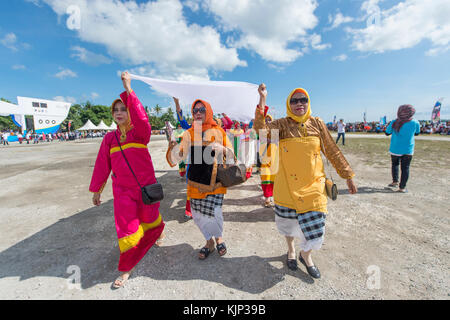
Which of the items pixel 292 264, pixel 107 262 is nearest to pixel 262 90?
pixel 292 264

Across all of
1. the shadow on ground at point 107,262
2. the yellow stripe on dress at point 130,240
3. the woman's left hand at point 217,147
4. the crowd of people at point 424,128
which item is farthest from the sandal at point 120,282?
the crowd of people at point 424,128

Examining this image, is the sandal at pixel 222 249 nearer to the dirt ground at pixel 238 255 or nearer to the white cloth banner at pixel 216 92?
the dirt ground at pixel 238 255

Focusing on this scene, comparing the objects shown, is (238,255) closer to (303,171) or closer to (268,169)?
(303,171)

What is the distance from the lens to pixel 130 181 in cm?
231

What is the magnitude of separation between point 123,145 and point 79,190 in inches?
177

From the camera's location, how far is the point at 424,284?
2.05 meters

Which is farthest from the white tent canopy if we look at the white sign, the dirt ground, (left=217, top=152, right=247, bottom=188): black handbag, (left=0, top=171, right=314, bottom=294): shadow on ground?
(left=217, top=152, right=247, bottom=188): black handbag

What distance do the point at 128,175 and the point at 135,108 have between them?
783 millimetres

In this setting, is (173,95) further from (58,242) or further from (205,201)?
(58,242)

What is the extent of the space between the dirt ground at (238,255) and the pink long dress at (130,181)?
0.37 metres

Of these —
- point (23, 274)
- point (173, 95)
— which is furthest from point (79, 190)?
point (173, 95)

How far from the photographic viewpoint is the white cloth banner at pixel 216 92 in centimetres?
363

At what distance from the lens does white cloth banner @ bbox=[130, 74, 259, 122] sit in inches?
143
